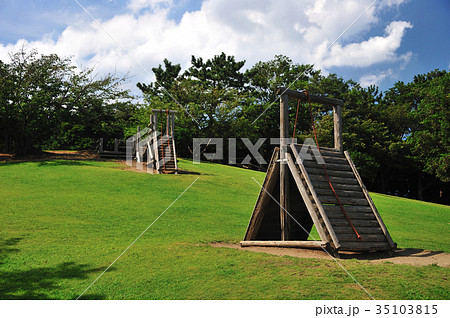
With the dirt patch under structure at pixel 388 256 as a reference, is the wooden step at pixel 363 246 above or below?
above

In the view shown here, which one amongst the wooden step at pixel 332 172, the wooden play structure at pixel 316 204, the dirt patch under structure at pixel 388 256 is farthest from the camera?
the wooden step at pixel 332 172

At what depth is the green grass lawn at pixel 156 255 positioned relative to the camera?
17.2 ft

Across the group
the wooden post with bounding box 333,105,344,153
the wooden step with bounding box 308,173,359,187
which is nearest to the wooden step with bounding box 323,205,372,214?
the wooden step with bounding box 308,173,359,187

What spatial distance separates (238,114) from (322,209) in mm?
36501

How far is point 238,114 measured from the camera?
43562mm

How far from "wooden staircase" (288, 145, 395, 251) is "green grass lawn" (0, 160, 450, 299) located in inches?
31.5

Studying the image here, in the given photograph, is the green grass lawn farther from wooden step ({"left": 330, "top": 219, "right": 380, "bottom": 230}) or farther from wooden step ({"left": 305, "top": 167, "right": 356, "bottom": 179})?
wooden step ({"left": 305, "top": 167, "right": 356, "bottom": 179})

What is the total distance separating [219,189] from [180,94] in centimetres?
2813

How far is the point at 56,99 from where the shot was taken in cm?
2767

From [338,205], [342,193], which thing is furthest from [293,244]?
[342,193]

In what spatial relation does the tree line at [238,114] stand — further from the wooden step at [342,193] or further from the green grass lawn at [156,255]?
the wooden step at [342,193]

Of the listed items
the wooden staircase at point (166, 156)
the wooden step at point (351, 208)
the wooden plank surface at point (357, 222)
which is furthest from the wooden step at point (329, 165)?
the wooden staircase at point (166, 156)

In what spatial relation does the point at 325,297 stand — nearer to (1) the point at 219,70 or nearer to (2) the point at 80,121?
(2) the point at 80,121

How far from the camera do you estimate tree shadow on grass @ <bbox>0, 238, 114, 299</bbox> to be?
16.9ft
